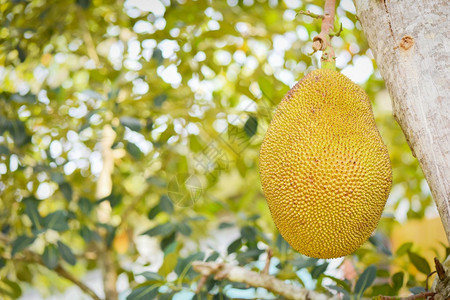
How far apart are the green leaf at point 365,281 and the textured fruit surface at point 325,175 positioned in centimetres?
37

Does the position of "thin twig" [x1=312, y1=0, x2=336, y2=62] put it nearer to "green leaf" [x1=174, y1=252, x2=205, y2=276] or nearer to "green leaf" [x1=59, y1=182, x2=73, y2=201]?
"green leaf" [x1=174, y1=252, x2=205, y2=276]

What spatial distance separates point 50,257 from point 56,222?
110mm

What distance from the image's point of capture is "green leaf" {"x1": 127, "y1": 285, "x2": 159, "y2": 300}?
1.09m

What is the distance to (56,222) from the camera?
1258mm

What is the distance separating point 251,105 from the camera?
4.51 ft

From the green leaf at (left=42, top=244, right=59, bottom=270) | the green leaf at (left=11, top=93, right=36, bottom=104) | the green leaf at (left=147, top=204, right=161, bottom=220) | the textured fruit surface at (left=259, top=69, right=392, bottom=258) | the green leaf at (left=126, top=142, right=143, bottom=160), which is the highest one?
the textured fruit surface at (left=259, top=69, right=392, bottom=258)

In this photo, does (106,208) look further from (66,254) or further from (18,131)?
(18,131)

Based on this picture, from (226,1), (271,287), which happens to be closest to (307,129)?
(271,287)

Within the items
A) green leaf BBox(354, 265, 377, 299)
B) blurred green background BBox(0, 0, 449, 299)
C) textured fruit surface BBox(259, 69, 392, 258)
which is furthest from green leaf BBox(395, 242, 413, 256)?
textured fruit surface BBox(259, 69, 392, 258)

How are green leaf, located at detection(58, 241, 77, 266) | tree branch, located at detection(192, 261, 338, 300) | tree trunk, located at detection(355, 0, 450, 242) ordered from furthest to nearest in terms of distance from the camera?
green leaf, located at detection(58, 241, 77, 266) → tree branch, located at detection(192, 261, 338, 300) → tree trunk, located at detection(355, 0, 450, 242)

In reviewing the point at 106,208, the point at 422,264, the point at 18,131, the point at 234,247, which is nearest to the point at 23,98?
the point at 18,131

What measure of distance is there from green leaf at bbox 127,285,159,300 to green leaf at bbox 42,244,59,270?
305 mm

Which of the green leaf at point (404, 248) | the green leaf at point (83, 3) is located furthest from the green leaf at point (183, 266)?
the green leaf at point (83, 3)

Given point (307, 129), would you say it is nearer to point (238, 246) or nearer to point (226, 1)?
point (238, 246)
